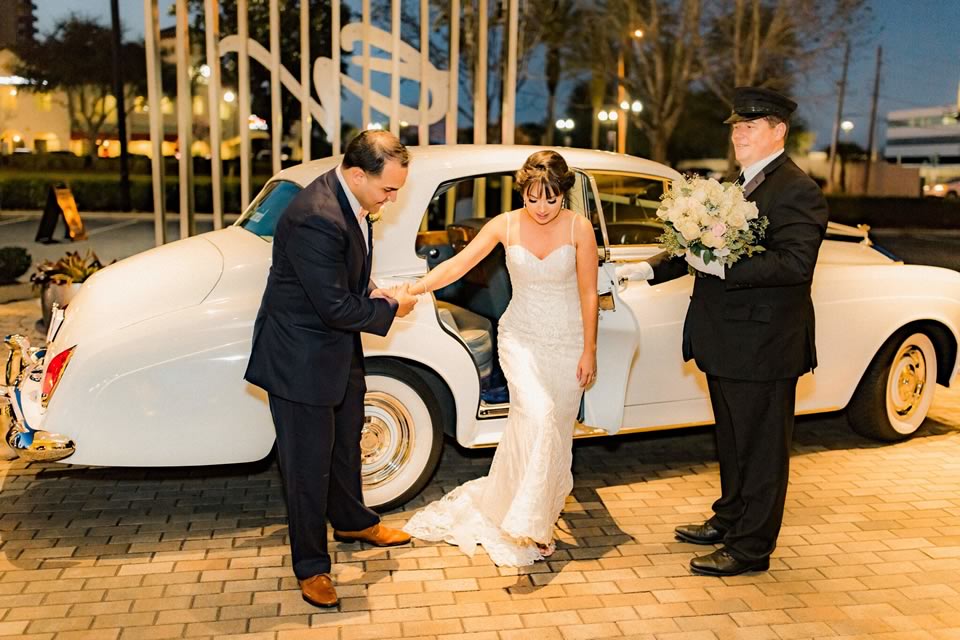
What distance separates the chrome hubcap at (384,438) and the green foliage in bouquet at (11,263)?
8769mm

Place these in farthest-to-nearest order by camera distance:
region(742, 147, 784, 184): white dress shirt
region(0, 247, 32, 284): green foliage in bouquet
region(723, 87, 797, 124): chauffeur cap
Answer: region(0, 247, 32, 284): green foliage in bouquet, region(742, 147, 784, 184): white dress shirt, region(723, 87, 797, 124): chauffeur cap

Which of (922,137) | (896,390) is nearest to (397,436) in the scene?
(896,390)

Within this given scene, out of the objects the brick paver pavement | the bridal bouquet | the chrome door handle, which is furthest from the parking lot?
the bridal bouquet

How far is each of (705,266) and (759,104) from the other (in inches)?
30.7

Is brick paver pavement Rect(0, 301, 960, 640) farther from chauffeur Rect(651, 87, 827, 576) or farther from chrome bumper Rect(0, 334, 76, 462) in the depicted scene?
chrome bumper Rect(0, 334, 76, 462)

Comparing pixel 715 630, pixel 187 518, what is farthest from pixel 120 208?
pixel 715 630

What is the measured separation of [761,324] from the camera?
4.52m

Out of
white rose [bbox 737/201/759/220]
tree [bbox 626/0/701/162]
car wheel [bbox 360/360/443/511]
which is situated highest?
tree [bbox 626/0/701/162]

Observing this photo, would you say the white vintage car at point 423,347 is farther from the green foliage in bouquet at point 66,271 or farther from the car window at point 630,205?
the green foliage in bouquet at point 66,271

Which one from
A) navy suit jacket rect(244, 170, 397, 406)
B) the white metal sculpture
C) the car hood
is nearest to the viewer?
navy suit jacket rect(244, 170, 397, 406)

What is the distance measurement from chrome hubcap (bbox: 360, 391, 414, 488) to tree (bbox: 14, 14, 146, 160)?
98.5 ft

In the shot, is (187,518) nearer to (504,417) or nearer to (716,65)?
(504,417)

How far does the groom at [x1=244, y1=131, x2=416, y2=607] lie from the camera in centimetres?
401

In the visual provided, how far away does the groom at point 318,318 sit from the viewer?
401 cm
